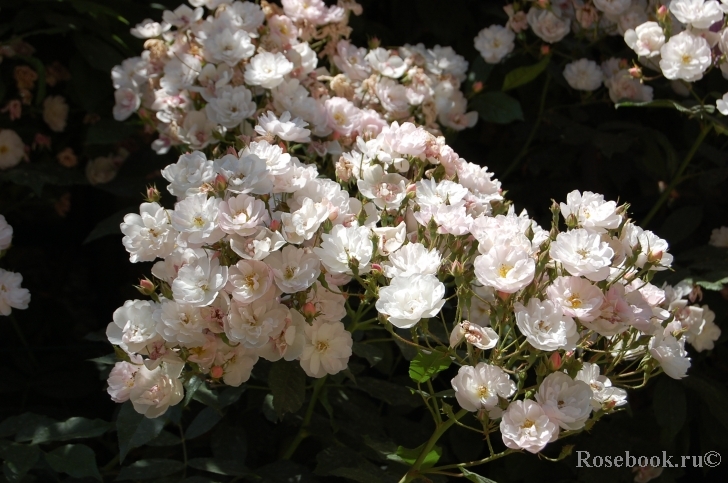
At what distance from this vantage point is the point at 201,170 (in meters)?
1.30

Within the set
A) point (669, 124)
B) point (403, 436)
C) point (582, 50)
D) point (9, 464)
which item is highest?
point (582, 50)

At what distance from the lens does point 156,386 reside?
4.09 feet

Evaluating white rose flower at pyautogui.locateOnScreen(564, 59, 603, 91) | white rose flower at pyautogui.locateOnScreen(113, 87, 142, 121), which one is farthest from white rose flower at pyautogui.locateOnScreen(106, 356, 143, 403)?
white rose flower at pyautogui.locateOnScreen(564, 59, 603, 91)

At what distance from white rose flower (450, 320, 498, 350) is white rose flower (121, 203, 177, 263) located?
0.47 meters

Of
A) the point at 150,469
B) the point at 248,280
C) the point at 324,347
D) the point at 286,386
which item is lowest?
the point at 150,469

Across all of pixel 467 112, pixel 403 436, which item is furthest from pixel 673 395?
pixel 467 112

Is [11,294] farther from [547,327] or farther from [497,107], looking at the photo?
[497,107]

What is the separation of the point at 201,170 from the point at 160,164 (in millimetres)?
814

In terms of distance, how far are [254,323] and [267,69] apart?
680 mm

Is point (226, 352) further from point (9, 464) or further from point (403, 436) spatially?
point (403, 436)

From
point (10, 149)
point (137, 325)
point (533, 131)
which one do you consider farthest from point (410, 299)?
point (10, 149)

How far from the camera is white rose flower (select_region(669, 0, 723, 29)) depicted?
1.74m

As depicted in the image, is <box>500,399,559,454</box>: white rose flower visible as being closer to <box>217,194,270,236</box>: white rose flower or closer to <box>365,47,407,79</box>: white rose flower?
<box>217,194,270,236</box>: white rose flower

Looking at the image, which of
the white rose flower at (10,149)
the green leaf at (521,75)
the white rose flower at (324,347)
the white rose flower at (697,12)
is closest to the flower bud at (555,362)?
the white rose flower at (324,347)
